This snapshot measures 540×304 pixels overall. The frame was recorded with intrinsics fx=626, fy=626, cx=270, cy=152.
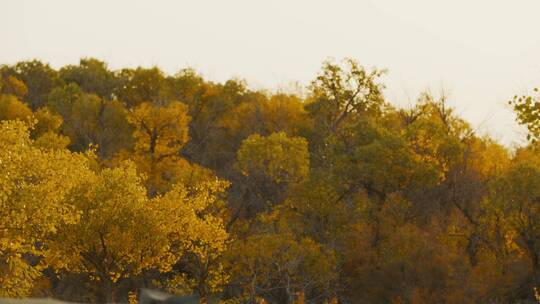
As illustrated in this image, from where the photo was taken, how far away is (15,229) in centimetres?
3788

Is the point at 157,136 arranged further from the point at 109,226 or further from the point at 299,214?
the point at 109,226

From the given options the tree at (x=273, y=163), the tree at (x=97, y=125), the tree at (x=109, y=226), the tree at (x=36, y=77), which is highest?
the tree at (x=36, y=77)

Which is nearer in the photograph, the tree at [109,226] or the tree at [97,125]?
the tree at [109,226]

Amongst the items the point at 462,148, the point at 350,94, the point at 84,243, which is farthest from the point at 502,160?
the point at 84,243

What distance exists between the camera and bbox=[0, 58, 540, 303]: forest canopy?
4275cm

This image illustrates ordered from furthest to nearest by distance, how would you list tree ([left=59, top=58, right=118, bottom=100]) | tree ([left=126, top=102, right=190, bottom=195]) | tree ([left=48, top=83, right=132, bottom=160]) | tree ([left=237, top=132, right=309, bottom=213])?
1. tree ([left=59, top=58, right=118, bottom=100])
2. tree ([left=48, top=83, right=132, bottom=160])
3. tree ([left=126, top=102, right=190, bottom=195])
4. tree ([left=237, top=132, right=309, bottom=213])

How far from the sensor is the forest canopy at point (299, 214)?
1683 inches

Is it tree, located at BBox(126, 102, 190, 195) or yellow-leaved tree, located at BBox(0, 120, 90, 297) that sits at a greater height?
tree, located at BBox(126, 102, 190, 195)

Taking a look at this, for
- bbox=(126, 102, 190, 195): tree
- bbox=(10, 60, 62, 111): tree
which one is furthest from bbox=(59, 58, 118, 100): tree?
bbox=(126, 102, 190, 195): tree

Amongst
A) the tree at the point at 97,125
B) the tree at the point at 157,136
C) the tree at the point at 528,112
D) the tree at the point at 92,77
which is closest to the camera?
the tree at the point at 528,112

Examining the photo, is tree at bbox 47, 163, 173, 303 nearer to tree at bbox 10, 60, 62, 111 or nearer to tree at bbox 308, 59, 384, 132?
tree at bbox 308, 59, 384, 132

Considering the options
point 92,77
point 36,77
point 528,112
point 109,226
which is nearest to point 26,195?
point 109,226

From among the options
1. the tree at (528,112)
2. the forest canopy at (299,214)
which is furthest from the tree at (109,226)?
the tree at (528,112)

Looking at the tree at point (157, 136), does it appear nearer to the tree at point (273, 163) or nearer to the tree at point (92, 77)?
the tree at point (273, 163)
